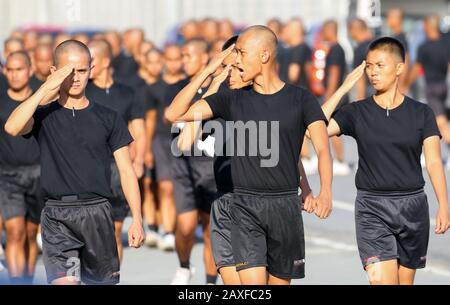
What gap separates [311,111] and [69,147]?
5.34 feet

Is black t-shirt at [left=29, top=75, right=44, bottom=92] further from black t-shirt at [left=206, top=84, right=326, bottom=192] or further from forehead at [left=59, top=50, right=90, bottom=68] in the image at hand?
black t-shirt at [left=206, top=84, right=326, bottom=192]

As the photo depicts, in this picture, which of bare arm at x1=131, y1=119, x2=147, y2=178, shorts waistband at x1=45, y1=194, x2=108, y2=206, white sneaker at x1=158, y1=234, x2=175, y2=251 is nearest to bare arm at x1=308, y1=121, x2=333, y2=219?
shorts waistband at x1=45, y1=194, x2=108, y2=206

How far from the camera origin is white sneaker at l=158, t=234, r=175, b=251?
13656mm

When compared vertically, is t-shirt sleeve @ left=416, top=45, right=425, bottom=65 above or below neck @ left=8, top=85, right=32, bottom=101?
above

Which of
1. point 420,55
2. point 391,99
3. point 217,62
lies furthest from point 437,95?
point 217,62

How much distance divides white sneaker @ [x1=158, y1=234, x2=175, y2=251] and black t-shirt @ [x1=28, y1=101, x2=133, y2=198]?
17.5 feet

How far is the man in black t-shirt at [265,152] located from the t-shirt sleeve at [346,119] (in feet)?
2.12

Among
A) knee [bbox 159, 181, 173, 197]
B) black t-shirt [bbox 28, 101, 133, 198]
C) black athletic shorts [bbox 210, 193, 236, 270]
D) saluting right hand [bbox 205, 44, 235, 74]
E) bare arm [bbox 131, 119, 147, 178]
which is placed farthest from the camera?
knee [bbox 159, 181, 173, 197]

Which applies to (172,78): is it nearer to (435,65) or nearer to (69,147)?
(69,147)

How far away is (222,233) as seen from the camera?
29.4ft

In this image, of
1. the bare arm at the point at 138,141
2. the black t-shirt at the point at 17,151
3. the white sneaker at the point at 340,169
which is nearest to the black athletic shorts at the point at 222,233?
the bare arm at the point at 138,141

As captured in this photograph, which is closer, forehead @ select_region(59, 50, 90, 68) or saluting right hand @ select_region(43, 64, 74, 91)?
saluting right hand @ select_region(43, 64, 74, 91)

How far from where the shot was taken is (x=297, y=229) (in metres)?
8.23
